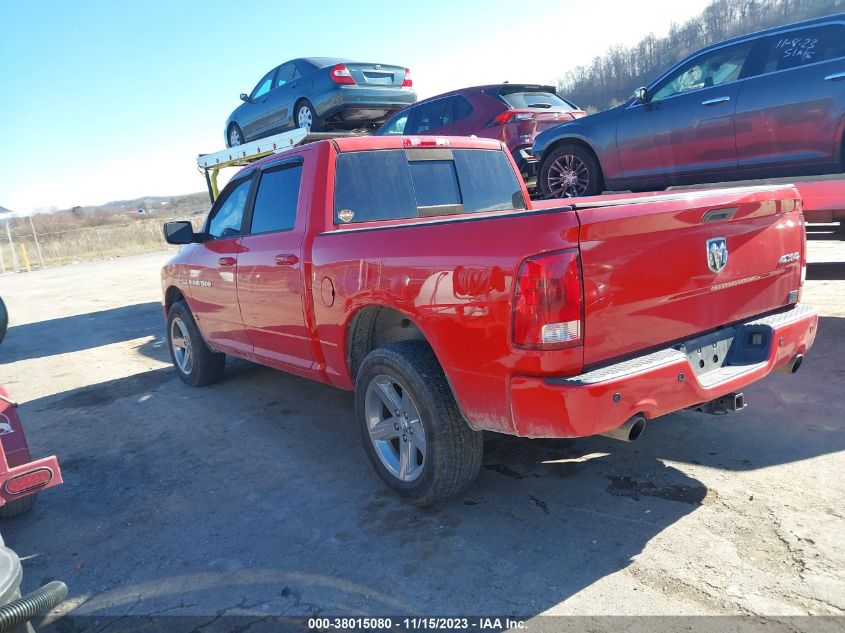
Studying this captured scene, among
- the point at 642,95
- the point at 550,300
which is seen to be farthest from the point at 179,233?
the point at 642,95

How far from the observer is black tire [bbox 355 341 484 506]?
301 cm

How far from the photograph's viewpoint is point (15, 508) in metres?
3.62

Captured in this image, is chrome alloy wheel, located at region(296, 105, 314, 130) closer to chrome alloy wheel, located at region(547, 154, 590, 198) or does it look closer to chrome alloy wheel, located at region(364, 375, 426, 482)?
chrome alloy wheel, located at region(547, 154, 590, 198)

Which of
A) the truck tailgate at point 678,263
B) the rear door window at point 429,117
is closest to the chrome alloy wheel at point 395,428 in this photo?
the truck tailgate at point 678,263

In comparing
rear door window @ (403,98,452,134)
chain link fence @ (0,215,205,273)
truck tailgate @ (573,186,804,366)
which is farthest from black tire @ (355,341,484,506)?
chain link fence @ (0,215,205,273)

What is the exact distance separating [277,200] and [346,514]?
2.25 metres

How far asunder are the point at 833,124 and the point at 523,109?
398 cm

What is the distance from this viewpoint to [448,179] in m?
4.35

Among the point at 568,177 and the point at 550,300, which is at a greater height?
the point at 568,177

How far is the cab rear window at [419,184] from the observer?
398cm

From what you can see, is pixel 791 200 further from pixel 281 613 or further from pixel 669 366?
pixel 281 613

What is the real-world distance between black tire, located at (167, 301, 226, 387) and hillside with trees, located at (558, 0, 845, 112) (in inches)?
2133

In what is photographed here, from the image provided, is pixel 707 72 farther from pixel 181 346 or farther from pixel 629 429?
pixel 181 346

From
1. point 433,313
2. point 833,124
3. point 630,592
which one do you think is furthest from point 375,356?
point 833,124
